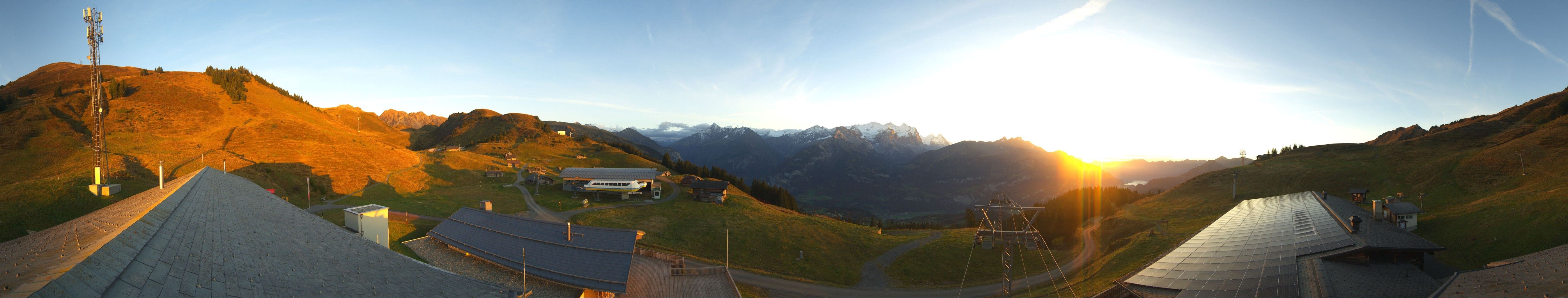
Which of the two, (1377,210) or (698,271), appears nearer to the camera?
(698,271)

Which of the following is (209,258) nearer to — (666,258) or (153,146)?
(666,258)

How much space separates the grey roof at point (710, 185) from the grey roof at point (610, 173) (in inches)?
298


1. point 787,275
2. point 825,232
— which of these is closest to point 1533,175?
point 825,232

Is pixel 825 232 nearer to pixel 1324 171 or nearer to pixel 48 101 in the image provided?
pixel 1324 171

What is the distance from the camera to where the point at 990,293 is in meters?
45.0

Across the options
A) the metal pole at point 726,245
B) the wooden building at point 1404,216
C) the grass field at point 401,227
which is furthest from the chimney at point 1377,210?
the grass field at point 401,227

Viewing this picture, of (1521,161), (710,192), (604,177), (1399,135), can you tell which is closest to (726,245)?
(710,192)

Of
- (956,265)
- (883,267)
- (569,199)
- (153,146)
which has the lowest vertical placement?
(956,265)

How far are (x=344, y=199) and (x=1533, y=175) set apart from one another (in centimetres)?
14182

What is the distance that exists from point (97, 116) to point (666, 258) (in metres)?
54.1

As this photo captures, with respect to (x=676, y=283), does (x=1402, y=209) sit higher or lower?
higher

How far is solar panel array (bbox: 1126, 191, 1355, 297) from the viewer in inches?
909

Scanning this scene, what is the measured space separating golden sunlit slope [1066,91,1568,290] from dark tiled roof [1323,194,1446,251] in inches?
397

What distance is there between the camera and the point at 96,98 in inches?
1537
